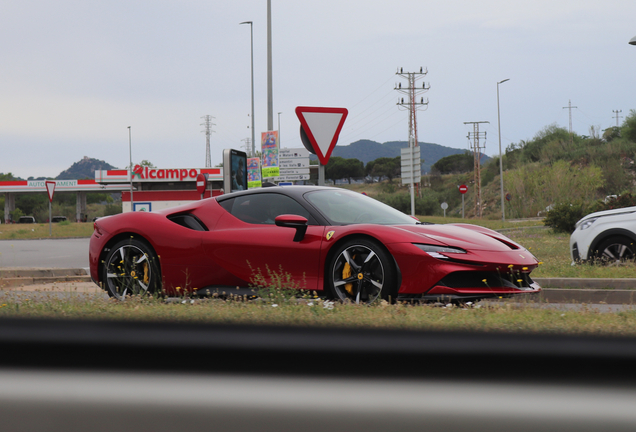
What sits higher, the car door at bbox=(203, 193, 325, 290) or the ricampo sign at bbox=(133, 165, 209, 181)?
the ricampo sign at bbox=(133, 165, 209, 181)

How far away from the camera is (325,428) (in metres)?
1.74

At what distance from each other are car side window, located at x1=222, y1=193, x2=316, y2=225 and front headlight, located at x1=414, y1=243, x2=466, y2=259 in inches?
49.1

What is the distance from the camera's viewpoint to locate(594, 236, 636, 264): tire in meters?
8.36

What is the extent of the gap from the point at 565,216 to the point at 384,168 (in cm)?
10085

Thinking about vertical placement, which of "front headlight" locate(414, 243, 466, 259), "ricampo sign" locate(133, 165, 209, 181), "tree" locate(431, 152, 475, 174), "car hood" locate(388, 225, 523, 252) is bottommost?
"front headlight" locate(414, 243, 466, 259)

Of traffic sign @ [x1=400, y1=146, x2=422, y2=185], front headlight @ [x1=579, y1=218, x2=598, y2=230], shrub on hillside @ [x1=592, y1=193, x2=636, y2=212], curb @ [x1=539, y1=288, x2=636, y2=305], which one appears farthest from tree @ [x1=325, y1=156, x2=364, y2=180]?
curb @ [x1=539, y1=288, x2=636, y2=305]

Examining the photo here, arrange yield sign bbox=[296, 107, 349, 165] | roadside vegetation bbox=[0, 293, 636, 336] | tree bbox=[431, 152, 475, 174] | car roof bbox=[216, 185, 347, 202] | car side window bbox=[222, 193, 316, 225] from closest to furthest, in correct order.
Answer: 1. roadside vegetation bbox=[0, 293, 636, 336]
2. car side window bbox=[222, 193, 316, 225]
3. car roof bbox=[216, 185, 347, 202]
4. yield sign bbox=[296, 107, 349, 165]
5. tree bbox=[431, 152, 475, 174]

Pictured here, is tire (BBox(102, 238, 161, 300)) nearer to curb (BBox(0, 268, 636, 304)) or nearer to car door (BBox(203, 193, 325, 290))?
car door (BBox(203, 193, 325, 290))

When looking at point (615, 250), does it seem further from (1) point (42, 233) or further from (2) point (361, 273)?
(1) point (42, 233)

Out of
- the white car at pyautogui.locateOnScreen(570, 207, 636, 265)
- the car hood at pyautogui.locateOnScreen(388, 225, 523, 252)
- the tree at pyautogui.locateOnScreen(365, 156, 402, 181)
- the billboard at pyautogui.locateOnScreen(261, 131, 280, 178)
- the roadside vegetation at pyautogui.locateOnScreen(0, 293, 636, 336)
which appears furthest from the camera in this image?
the tree at pyautogui.locateOnScreen(365, 156, 402, 181)

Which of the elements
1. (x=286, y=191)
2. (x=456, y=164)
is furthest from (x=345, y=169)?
(x=286, y=191)

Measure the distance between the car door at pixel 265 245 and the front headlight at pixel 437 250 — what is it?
0.91m

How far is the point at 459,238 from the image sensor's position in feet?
17.3

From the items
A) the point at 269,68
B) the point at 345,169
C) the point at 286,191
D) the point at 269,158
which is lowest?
the point at 286,191
